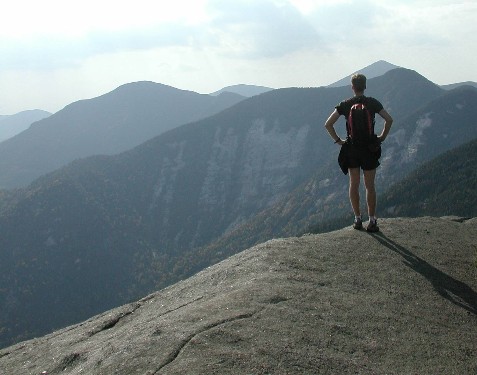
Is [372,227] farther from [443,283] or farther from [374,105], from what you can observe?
[374,105]

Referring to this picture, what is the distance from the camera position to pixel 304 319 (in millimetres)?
7887

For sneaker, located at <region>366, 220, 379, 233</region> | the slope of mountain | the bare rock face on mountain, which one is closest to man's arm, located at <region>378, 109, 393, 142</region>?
sneaker, located at <region>366, 220, 379, 233</region>

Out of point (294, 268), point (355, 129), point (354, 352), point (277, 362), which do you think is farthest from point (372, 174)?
point (277, 362)

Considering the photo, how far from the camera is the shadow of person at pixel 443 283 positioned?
9383 mm

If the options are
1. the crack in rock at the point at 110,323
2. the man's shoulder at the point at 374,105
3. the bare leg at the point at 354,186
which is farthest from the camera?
the bare leg at the point at 354,186

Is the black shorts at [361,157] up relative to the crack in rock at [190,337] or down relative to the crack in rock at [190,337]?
up

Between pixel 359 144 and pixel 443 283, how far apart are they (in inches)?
150

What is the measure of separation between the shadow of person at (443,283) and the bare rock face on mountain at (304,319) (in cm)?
3

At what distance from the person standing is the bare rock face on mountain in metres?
0.95

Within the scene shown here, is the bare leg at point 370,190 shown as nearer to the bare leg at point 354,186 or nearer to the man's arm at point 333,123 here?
the bare leg at point 354,186

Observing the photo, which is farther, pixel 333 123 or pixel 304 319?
pixel 333 123

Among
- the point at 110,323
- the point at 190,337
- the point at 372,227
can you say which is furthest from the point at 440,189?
the point at 190,337

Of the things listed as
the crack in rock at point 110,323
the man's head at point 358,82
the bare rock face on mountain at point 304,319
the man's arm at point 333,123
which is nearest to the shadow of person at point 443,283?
the bare rock face on mountain at point 304,319

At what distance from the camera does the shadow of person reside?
938cm
